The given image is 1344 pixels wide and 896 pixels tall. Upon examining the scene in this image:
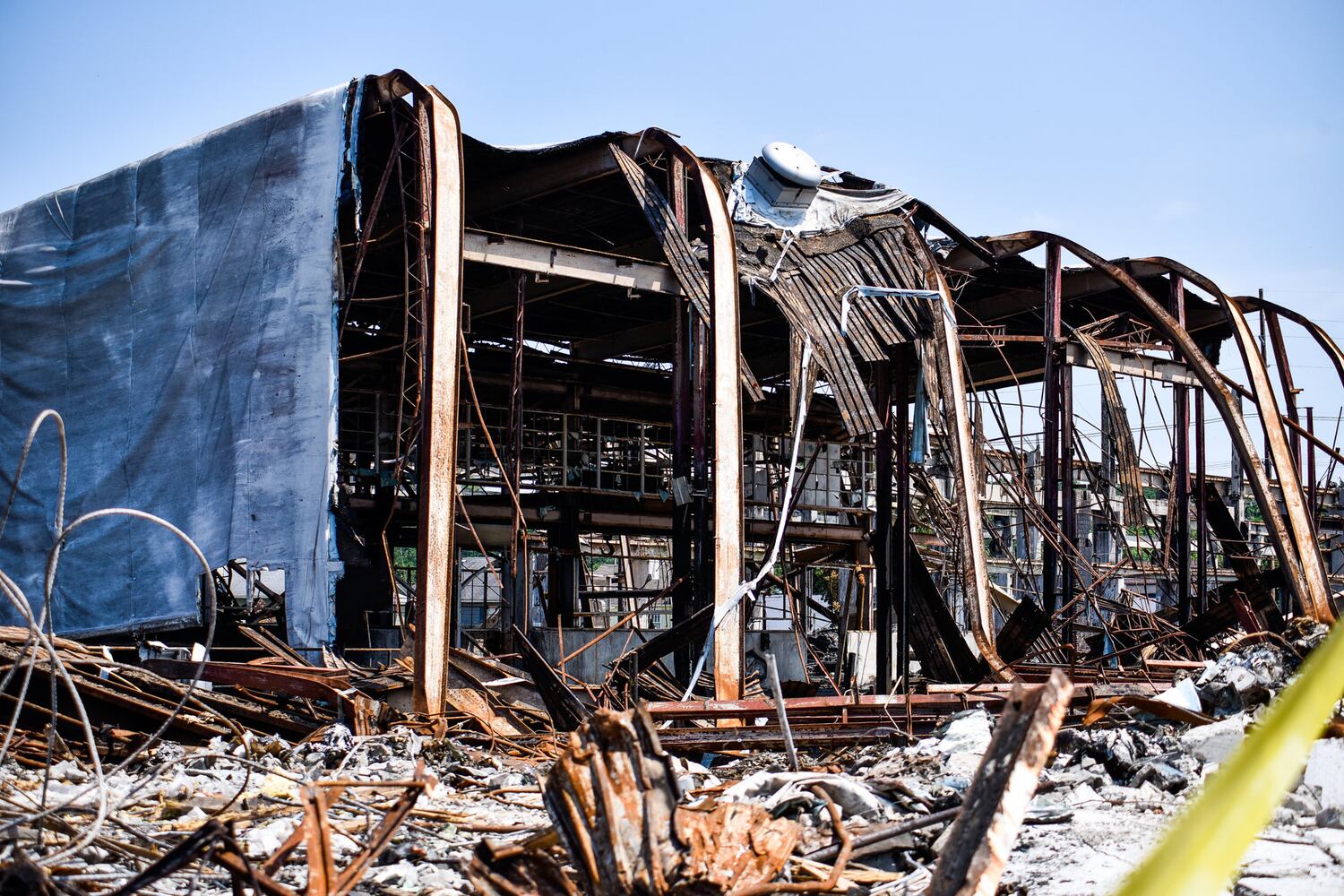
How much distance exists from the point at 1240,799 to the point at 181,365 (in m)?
13.5

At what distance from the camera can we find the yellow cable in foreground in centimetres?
62

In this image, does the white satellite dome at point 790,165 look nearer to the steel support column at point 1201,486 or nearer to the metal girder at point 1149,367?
the metal girder at point 1149,367

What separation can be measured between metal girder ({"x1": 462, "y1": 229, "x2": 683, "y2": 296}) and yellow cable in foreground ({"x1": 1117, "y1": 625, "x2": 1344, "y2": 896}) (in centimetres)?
1169

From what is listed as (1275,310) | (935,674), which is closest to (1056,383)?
(1275,310)

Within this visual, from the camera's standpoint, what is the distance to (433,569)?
28.9ft

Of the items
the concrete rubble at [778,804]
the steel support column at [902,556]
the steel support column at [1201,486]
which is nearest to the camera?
the concrete rubble at [778,804]

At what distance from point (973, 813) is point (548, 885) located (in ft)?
4.59

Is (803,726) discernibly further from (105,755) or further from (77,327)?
(77,327)

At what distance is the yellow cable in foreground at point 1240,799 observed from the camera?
62 centimetres

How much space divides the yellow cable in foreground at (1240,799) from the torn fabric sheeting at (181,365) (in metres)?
11.2

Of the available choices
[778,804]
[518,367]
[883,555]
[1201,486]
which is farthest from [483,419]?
[1201,486]

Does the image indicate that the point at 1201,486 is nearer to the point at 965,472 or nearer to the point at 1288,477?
the point at 1288,477

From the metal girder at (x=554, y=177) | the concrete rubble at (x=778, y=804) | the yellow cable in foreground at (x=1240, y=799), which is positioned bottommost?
the concrete rubble at (x=778, y=804)

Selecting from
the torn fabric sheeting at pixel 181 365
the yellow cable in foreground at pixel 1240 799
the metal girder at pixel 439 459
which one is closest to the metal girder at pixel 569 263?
the torn fabric sheeting at pixel 181 365
